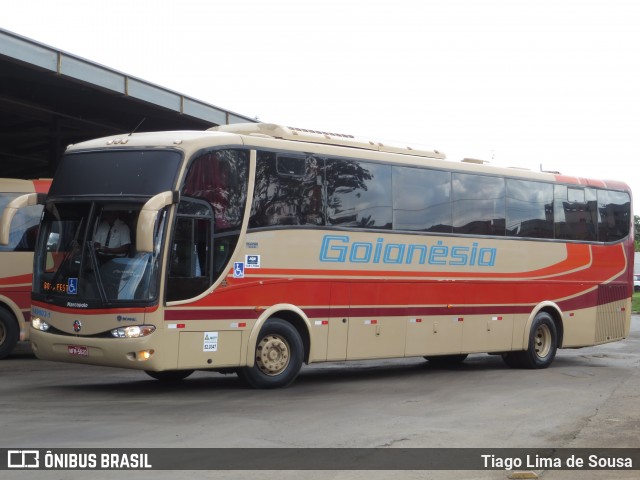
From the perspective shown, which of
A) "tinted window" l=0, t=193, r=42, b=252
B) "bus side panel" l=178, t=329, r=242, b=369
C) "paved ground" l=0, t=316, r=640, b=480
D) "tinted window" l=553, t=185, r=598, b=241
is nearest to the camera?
"paved ground" l=0, t=316, r=640, b=480

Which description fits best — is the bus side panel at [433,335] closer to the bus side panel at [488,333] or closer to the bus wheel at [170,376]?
the bus side panel at [488,333]

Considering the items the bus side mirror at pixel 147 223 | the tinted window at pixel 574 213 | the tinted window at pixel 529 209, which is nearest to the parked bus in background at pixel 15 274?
the bus side mirror at pixel 147 223

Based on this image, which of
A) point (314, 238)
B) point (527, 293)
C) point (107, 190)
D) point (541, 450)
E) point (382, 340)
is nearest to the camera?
point (541, 450)

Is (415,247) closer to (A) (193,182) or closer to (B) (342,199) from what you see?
(B) (342,199)

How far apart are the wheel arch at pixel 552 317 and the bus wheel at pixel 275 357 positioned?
5977 millimetres

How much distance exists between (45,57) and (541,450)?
1320 cm

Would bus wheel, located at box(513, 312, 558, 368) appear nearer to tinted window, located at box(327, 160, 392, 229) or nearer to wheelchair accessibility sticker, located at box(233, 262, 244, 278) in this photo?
tinted window, located at box(327, 160, 392, 229)

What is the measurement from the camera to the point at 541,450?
976 cm

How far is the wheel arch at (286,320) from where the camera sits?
1387cm

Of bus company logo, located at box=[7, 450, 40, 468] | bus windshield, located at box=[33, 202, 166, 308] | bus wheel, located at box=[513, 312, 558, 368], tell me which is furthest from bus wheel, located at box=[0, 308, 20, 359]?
bus company logo, located at box=[7, 450, 40, 468]

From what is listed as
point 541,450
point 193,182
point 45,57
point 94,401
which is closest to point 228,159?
point 193,182

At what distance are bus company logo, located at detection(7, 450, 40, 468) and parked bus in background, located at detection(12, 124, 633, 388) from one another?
11.1 feet

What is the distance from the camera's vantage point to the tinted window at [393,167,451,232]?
16500mm

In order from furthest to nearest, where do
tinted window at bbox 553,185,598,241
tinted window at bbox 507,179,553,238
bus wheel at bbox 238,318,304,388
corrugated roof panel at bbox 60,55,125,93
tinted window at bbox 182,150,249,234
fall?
corrugated roof panel at bbox 60,55,125,93 → tinted window at bbox 553,185,598,241 → tinted window at bbox 507,179,553,238 → bus wheel at bbox 238,318,304,388 → tinted window at bbox 182,150,249,234
